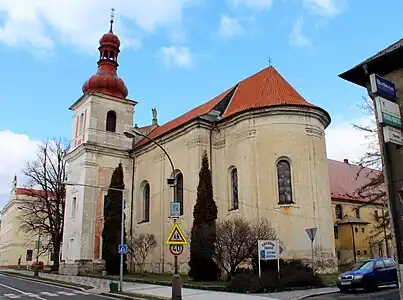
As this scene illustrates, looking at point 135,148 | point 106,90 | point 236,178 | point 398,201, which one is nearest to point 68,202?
point 135,148

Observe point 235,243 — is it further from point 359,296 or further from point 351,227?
point 351,227

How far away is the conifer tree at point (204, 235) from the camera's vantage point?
79.1 ft

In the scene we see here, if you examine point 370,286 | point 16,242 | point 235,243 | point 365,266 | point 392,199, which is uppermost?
point 16,242

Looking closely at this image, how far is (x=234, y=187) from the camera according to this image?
97.7 ft

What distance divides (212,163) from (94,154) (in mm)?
12622

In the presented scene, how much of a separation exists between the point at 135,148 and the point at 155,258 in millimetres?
10931

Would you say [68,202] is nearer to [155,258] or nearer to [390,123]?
[155,258]

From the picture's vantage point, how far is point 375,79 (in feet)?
34.0

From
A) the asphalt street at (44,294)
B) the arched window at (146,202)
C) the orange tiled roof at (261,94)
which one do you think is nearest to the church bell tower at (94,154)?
the arched window at (146,202)

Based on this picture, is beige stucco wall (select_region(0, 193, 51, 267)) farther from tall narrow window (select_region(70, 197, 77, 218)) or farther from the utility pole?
the utility pole

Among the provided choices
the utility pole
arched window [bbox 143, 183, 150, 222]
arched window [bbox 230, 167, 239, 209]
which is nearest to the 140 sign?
the utility pole

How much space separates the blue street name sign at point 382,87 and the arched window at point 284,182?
16.6m

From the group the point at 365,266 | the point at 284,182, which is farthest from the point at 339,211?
the point at 365,266

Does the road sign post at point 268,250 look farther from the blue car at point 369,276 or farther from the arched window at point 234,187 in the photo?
the arched window at point 234,187
